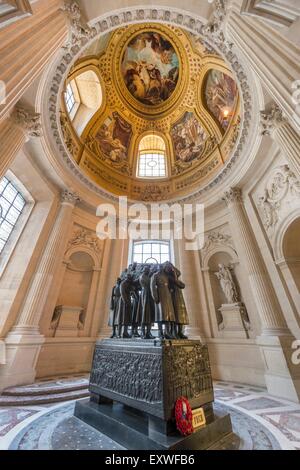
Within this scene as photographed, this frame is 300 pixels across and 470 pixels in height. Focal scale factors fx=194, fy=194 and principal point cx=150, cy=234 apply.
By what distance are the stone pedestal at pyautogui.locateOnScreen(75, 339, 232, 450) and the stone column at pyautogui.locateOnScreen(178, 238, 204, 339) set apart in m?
5.25

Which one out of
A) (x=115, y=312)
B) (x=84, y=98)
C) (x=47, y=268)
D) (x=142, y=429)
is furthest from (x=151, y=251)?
Answer: (x=84, y=98)

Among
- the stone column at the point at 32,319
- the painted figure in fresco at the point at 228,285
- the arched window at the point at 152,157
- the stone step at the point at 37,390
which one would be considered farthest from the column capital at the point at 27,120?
the painted figure in fresco at the point at 228,285

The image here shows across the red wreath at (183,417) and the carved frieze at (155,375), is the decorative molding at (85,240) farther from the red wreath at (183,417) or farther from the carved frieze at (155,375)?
the red wreath at (183,417)

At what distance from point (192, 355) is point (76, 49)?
9499 mm

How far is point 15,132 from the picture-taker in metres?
5.51

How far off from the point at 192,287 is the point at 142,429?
272 inches

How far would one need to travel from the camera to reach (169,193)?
1241cm

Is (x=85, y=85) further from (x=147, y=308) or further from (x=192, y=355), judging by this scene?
(x=192, y=355)

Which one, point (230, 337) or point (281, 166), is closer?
point (281, 166)

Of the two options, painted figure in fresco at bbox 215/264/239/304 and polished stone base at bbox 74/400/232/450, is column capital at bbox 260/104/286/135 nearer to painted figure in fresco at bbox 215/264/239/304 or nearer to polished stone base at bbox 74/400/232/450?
painted figure in fresco at bbox 215/264/239/304

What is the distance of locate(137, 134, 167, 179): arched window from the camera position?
44.2ft

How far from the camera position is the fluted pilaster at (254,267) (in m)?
5.89

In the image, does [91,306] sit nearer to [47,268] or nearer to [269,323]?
[47,268]
